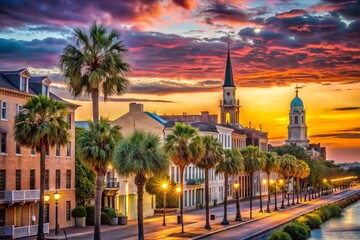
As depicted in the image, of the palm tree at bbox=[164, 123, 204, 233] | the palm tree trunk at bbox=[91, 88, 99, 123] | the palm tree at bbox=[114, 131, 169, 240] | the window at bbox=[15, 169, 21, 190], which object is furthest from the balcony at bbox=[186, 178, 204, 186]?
the palm tree trunk at bbox=[91, 88, 99, 123]

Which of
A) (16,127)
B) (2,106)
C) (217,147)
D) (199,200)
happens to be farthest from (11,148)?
(199,200)

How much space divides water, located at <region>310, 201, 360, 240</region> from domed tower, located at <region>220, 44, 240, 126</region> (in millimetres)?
93578

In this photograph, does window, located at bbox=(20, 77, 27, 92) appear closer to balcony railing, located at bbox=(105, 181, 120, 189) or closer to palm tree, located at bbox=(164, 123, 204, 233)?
palm tree, located at bbox=(164, 123, 204, 233)

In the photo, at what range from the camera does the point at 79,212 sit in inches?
2805

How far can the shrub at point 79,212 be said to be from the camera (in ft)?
234

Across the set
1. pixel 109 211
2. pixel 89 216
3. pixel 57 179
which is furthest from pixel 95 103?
pixel 109 211

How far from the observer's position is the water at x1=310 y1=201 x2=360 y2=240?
2881 inches

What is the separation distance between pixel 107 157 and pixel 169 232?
19.3 meters

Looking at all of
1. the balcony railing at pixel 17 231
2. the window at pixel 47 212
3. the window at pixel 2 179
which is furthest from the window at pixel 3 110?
the window at pixel 47 212

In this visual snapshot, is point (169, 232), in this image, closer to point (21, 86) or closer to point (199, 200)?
point (21, 86)

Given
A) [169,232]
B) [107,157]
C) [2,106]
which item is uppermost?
[2,106]

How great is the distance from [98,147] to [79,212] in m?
23.8

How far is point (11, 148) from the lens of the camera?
202ft

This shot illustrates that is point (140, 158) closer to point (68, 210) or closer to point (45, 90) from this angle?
point (45, 90)
